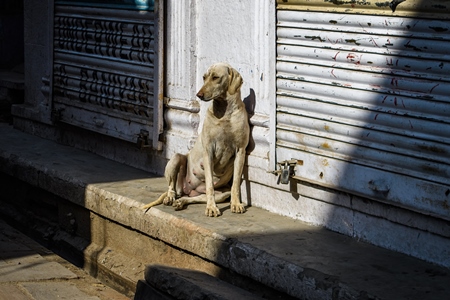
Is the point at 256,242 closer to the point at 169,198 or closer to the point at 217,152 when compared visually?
the point at 217,152

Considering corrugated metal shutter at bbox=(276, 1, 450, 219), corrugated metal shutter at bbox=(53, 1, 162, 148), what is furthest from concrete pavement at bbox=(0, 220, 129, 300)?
corrugated metal shutter at bbox=(276, 1, 450, 219)

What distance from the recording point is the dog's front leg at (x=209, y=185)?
22.5 ft

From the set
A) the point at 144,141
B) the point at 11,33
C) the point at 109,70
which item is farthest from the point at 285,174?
the point at 11,33

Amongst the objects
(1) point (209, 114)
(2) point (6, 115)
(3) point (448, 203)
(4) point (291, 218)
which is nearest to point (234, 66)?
(1) point (209, 114)

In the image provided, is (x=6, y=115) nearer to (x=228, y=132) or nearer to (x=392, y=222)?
(x=228, y=132)

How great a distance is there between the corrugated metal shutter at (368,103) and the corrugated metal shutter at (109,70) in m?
1.93

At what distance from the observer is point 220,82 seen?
6.78 m

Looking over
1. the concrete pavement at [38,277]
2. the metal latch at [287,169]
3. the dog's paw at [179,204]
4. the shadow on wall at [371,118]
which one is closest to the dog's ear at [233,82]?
the shadow on wall at [371,118]

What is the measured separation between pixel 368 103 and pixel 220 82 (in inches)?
52.4

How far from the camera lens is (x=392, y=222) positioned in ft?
19.2

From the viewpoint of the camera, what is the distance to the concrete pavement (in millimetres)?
6402

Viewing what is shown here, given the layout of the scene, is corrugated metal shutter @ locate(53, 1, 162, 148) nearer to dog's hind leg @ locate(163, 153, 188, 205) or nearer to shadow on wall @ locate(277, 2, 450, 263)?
dog's hind leg @ locate(163, 153, 188, 205)

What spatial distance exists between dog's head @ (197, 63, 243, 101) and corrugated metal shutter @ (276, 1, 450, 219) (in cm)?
36

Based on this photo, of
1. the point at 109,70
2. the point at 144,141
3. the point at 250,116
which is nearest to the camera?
the point at 250,116
